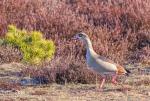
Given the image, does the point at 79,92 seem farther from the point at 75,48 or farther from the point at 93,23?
the point at 93,23

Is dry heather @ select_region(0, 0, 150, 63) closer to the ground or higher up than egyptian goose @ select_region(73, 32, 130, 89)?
higher up

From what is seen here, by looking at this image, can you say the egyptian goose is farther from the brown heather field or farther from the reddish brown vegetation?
the reddish brown vegetation

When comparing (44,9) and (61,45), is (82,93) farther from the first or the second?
(44,9)

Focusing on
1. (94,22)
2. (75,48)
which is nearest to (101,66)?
(75,48)

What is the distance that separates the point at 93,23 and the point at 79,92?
4400mm

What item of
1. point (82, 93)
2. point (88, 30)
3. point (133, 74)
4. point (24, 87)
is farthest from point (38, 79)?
point (88, 30)

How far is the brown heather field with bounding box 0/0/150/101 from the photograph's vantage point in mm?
8391

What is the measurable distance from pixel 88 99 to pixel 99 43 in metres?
3.17

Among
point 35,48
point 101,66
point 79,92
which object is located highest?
point 35,48

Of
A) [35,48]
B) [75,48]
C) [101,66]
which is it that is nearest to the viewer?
[101,66]

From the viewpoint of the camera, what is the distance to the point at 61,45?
11.3 metres

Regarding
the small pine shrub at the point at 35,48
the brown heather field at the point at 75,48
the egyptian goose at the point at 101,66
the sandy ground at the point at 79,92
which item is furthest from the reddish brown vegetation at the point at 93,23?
the egyptian goose at the point at 101,66

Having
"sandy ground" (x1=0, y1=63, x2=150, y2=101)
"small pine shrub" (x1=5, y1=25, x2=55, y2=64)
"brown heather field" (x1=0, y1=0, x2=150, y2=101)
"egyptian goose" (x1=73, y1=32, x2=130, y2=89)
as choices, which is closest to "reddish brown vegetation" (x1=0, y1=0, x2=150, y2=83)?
"brown heather field" (x1=0, y1=0, x2=150, y2=101)

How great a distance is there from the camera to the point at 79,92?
Result: 838 centimetres
